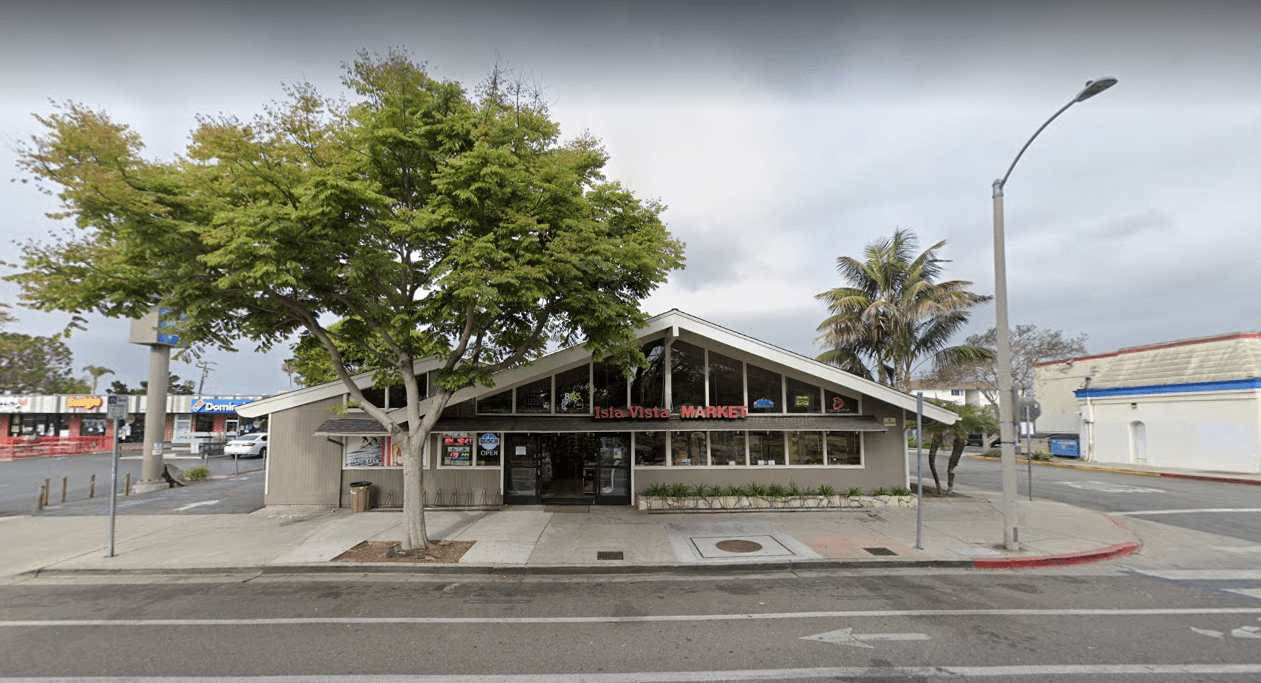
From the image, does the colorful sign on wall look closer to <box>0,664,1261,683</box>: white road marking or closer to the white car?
the white car

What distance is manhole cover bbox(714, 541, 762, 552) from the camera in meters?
10.1

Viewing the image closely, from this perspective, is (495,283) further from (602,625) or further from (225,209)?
(602,625)

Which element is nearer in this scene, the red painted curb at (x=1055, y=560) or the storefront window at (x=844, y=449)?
the red painted curb at (x=1055, y=560)

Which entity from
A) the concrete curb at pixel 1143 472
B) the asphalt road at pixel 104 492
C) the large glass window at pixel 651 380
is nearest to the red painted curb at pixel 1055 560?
the large glass window at pixel 651 380

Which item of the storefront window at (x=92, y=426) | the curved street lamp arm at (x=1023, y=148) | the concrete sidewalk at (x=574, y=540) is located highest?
the curved street lamp arm at (x=1023, y=148)

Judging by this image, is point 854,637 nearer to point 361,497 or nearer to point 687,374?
point 687,374

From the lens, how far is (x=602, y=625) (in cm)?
666

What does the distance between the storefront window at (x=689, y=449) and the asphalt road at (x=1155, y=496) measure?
10.5 metres

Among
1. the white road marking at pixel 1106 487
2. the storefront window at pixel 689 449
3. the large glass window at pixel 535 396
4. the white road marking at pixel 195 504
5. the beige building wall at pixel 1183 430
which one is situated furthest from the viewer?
the beige building wall at pixel 1183 430

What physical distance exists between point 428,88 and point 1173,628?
533 inches

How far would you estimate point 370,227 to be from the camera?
9391mm

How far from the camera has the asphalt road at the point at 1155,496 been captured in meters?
13.0

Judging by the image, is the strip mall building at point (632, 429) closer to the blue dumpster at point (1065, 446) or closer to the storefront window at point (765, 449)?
the storefront window at point (765, 449)

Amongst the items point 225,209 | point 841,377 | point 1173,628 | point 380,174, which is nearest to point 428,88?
point 380,174
